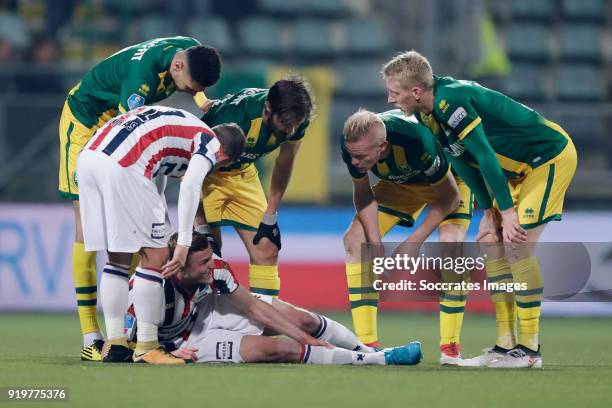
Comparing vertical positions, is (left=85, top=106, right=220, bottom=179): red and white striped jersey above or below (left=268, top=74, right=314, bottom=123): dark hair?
below

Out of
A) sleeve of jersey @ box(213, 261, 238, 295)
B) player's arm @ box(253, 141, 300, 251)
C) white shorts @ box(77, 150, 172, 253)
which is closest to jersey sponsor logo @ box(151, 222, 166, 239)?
white shorts @ box(77, 150, 172, 253)

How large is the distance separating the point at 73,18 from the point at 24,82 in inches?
82.9

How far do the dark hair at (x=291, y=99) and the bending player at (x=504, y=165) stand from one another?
571 millimetres

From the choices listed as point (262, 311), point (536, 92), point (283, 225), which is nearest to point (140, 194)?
point (262, 311)

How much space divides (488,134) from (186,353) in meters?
2.25

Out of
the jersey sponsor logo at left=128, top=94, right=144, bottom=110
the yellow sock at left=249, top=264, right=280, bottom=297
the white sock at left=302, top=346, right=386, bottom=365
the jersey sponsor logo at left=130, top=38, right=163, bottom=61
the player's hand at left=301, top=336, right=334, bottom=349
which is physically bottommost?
the white sock at left=302, top=346, right=386, bottom=365

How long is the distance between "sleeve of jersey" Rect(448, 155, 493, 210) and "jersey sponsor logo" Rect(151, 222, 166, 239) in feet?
6.02

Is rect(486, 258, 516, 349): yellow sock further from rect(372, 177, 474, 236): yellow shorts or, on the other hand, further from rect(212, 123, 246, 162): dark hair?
rect(212, 123, 246, 162): dark hair

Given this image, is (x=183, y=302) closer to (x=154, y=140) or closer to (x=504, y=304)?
(x=154, y=140)

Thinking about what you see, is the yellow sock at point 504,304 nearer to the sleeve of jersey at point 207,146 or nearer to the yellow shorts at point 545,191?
the yellow shorts at point 545,191

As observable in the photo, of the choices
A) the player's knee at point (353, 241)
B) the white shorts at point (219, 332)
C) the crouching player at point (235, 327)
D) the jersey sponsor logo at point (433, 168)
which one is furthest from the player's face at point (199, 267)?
the jersey sponsor logo at point (433, 168)

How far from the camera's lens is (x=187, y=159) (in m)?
6.97

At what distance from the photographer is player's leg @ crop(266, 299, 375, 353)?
7.02 m

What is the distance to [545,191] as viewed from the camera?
7219mm
